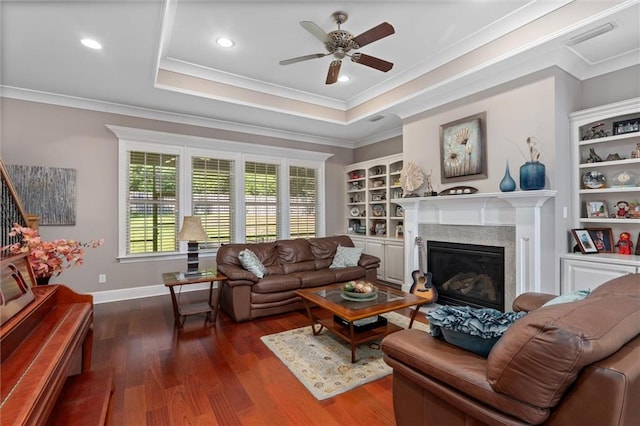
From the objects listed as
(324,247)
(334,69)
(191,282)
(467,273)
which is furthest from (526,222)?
(191,282)

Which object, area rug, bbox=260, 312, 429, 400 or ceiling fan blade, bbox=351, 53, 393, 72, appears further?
ceiling fan blade, bbox=351, 53, 393, 72

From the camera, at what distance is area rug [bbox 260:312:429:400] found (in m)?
2.34

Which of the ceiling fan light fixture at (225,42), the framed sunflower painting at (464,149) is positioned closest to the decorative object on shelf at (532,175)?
the framed sunflower painting at (464,149)

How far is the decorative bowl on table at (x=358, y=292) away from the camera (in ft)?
9.80

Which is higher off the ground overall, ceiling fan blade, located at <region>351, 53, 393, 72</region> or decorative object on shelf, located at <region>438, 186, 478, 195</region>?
ceiling fan blade, located at <region>351, 53, 393, 72</region>

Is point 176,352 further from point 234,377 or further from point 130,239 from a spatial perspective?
point 130,239

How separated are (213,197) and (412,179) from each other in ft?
11.2

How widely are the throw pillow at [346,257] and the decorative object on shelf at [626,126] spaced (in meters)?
3.36

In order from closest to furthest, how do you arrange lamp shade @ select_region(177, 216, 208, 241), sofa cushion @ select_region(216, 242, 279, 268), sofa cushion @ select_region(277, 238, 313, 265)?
lamp shade @ select_region(177, 216, 208, 241), sofa cushion @ select_region(216, 242, 279, 268), sofa cushion @ select_region(277, 238, 313, 265)

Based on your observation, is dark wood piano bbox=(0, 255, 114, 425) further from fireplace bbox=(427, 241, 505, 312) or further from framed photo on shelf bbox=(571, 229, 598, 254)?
framed photo on shelf bbox=(571, 229, 598, 254)

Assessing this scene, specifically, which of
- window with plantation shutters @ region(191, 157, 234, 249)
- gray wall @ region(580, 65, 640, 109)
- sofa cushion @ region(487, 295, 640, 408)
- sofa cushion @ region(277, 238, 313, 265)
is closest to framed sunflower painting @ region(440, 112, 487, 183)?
gray wall @ region(580, 65, 640, 109)

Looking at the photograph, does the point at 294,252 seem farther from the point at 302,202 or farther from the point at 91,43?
the point at 91,43

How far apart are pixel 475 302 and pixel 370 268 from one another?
4.95 feet

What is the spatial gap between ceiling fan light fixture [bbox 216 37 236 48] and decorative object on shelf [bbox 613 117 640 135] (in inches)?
167
